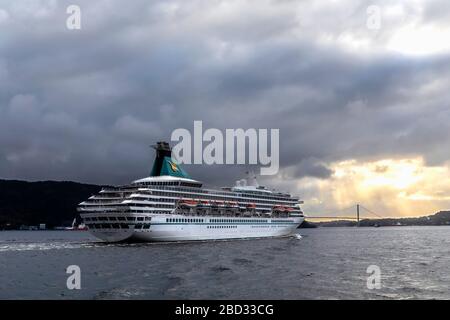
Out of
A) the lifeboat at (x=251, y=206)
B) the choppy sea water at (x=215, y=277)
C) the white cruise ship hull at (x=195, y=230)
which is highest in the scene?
the lifeboat at (x=251, y=206)

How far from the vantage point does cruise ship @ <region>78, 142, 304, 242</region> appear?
298 feet

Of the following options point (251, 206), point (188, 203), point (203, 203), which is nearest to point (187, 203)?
point (188, 203)

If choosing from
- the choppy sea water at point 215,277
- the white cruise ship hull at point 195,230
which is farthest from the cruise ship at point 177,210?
the choppy sea water at point 215,277

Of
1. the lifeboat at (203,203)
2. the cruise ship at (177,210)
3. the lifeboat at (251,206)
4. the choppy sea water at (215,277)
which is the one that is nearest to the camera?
the choppy sea water at (215,277)

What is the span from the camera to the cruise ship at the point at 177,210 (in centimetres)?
9075

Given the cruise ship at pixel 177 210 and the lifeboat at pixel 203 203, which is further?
the lifeboat at pixel 203 203

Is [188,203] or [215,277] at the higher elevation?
[188,203]

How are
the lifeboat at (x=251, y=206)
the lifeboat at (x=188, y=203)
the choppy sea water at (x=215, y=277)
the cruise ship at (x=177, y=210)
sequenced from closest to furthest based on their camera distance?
the choppy sea water at (x=215, y=277) → the cruise ship at (x=177, y=210) → the lifeboat at (x=188, y=203) → the lifeboat at (x=251, y=206)

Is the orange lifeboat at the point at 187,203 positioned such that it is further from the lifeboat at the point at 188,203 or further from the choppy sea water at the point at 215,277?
the choppy sea water at the point at 215,277

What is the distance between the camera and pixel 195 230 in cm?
10300

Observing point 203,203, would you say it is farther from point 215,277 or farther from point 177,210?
point 215,277

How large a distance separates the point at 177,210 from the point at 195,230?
611cm

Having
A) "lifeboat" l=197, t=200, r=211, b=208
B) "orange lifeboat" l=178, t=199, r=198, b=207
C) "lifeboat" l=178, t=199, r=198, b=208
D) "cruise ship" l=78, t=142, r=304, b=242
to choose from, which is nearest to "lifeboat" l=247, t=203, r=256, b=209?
"cruise ship" l=78, t=142, r=304, b=242
